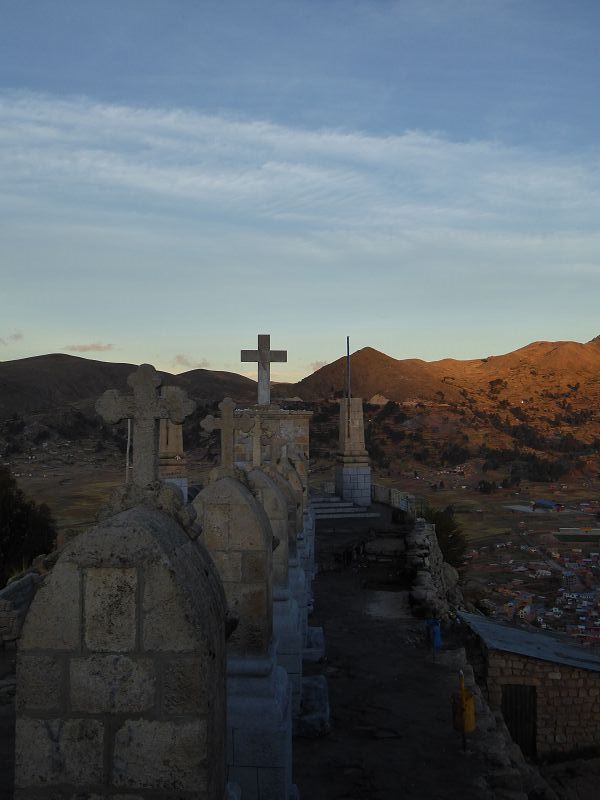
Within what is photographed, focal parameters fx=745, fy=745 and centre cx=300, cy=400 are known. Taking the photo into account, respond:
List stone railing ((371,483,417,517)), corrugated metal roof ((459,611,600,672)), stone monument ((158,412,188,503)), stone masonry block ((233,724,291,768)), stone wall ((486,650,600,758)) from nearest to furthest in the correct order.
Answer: stone masonry block ((233,724,291,768)) < stone wall ((486,650,600,758)) < corrugated metal roof ((459,611,600,672)) < stone monument ((158,412,188,503)) < stone railing ((371,483,417,517))

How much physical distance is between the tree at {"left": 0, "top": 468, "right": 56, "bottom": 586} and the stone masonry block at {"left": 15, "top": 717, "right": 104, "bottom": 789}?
599 inches

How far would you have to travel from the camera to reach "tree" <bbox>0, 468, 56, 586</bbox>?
1709 centimetres

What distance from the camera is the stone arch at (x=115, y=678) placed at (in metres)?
2.34

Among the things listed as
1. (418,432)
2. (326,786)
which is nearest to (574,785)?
(326,786)

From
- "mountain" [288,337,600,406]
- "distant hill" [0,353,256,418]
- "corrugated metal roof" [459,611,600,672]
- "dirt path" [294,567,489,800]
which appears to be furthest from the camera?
"distant hill" [0,353,256,418]

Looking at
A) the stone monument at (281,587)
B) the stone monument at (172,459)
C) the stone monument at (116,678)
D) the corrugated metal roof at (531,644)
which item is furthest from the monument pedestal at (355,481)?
the stone monument at (116,678)

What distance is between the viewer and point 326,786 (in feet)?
19.6

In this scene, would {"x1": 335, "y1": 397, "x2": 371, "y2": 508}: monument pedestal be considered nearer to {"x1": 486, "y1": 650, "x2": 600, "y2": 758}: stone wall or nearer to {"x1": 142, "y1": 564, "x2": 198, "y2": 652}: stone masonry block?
{"x1": 486, "y1": 650, "x2": 600, "y2": 758}: stone wall

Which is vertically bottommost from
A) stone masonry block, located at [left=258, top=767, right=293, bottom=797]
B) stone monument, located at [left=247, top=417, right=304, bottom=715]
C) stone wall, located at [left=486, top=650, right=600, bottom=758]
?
stone wall, located at [left=486, top=650, right=600, bottom=758]

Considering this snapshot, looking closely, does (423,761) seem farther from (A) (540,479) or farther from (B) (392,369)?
(B) (392,369)

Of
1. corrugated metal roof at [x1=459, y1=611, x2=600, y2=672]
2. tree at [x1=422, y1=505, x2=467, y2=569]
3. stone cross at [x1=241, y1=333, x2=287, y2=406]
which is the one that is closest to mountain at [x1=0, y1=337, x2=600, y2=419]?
tree at [x1=422, y1=505, x2=467, y2=569]

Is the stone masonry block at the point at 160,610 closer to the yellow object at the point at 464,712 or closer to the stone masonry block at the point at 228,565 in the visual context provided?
the stone masonry block at the point at 228,565

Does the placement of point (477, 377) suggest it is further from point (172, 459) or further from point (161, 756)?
point (161, 756)

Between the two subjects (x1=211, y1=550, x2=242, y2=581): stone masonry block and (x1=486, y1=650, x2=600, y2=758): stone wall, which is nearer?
(x1=211, y1=550, x2=242, y2=581): stone masonry block
